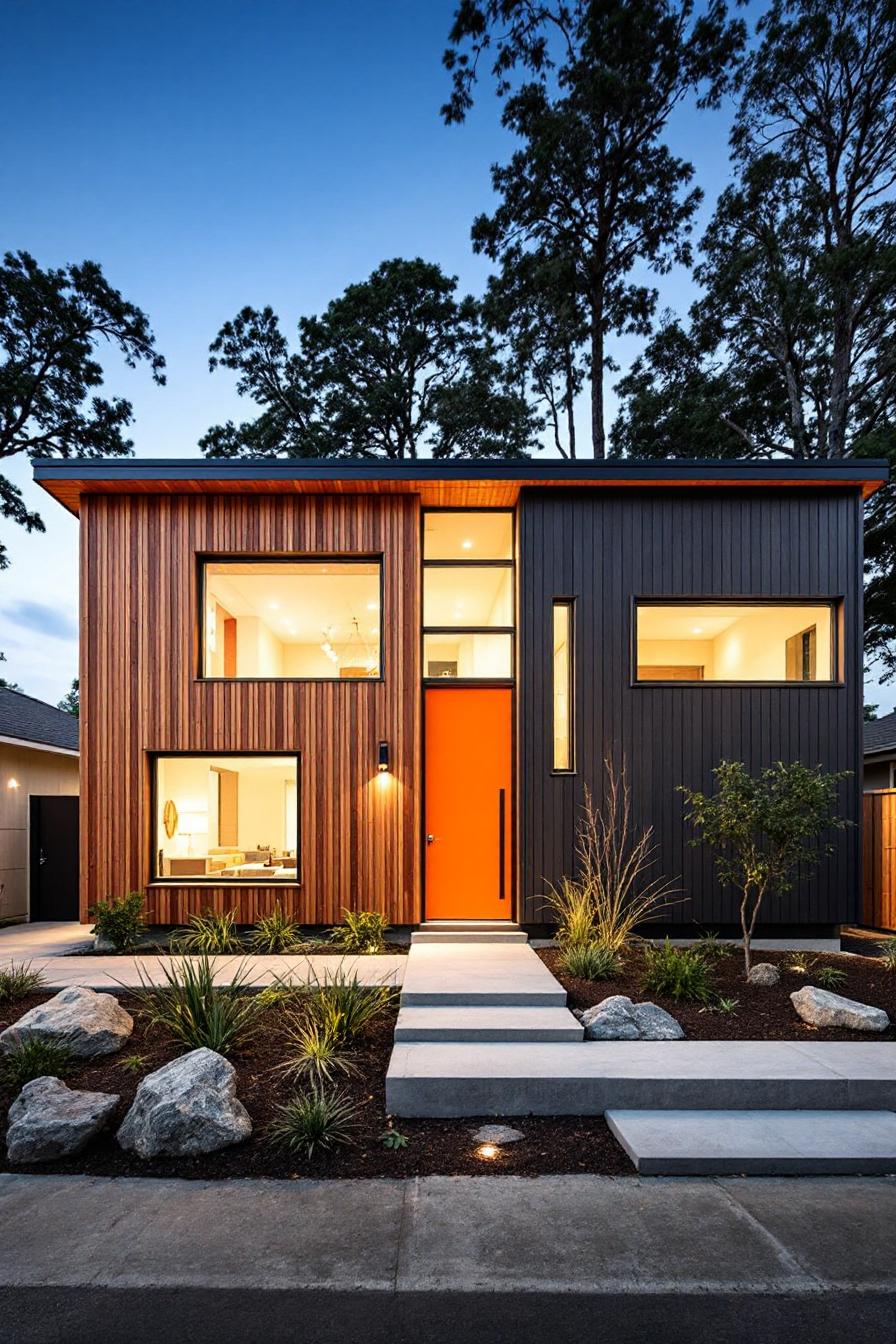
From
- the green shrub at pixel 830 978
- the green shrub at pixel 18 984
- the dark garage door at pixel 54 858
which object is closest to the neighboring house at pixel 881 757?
the green shrub at pixel 830 978

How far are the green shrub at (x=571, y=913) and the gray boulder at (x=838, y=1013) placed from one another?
1.88 metres

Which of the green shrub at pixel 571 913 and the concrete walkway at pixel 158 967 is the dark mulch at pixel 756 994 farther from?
the concrete walkway at pixel 158 967

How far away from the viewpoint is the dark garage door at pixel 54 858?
37.2 feet

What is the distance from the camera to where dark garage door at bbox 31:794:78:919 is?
11.4 m

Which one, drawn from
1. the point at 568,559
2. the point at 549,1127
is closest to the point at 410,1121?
the point at 549,1127

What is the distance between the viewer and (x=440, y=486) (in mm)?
8227

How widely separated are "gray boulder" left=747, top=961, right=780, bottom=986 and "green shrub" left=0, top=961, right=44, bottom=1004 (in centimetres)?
591

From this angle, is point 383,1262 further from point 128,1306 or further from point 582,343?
point 582,343

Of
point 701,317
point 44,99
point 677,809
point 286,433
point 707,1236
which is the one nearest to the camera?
point 707,1236

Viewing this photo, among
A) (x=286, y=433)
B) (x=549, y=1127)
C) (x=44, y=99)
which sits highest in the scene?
(x=44, y=99)

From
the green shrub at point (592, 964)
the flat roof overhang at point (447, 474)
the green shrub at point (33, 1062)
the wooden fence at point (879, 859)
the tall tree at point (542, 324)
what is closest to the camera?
the green shrub at point (33, 1062)

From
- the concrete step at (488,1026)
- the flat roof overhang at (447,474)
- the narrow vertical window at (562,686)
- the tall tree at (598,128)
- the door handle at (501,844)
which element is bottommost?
the concrete step at (488,1026)

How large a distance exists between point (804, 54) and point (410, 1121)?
61.3 ft

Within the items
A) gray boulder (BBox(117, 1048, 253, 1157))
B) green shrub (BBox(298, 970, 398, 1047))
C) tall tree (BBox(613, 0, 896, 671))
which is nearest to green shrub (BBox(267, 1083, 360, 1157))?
gray boulder (BBox(117, 1048, 253, 1157))
